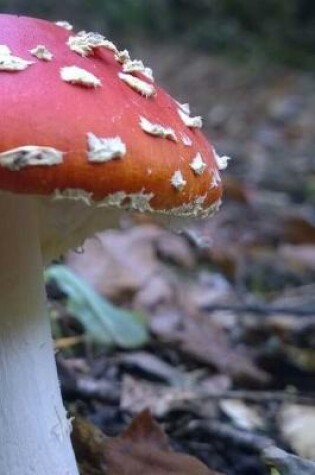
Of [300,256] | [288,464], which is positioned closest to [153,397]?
[288,464]

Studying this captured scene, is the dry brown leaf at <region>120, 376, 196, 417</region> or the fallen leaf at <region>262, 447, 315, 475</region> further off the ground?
the dry brown leaf at <region>120, 376, 196, 417</region>

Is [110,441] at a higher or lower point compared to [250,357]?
lower

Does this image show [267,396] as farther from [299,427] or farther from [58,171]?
[58,171]

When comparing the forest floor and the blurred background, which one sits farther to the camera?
the blurred background

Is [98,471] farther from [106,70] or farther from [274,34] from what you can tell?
[274,34]

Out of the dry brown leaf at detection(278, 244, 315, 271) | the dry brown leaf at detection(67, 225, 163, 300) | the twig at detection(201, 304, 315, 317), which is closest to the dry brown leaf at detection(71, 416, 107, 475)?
the twig at detection(201, 304, 315, 317)

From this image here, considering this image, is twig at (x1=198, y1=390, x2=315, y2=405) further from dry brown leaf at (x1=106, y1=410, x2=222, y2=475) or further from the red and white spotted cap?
the red and white spotted cap

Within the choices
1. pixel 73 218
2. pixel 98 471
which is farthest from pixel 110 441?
pixel 73 218
